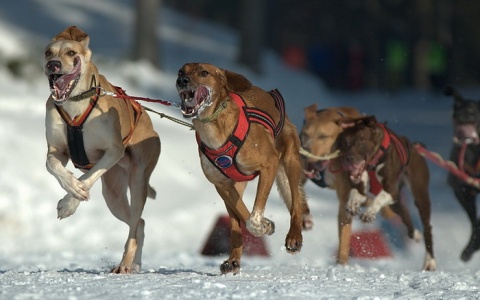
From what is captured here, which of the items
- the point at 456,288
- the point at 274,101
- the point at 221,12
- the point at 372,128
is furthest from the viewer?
the point at 221,12

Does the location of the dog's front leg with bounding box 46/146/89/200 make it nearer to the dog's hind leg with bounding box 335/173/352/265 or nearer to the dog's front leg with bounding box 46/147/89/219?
the dog's front leg with bounding box 46/147/89/219

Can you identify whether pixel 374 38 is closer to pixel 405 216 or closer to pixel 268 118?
pixel 405 216

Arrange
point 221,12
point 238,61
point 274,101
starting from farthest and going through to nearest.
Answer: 1. point 221,12
2. point 238,61
3. point 274,101

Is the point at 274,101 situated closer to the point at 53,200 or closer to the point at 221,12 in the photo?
the point at 53,200

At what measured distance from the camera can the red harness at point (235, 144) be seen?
740cm

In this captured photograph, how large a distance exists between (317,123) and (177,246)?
10.8 feet

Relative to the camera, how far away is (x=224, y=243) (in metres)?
11.2

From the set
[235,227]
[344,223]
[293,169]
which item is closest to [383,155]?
[344,223]

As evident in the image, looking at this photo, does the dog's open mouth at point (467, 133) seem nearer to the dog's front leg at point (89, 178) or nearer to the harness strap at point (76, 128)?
the dog's front leg at point (89, 178)

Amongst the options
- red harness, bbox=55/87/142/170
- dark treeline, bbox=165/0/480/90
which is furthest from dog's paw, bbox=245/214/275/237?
dark treeline, bbox=165/0/480/90

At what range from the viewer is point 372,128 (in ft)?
30.7

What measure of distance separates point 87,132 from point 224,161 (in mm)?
882

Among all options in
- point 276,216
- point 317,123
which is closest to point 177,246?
point 276,216

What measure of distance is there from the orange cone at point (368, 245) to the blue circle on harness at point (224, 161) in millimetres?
3550
